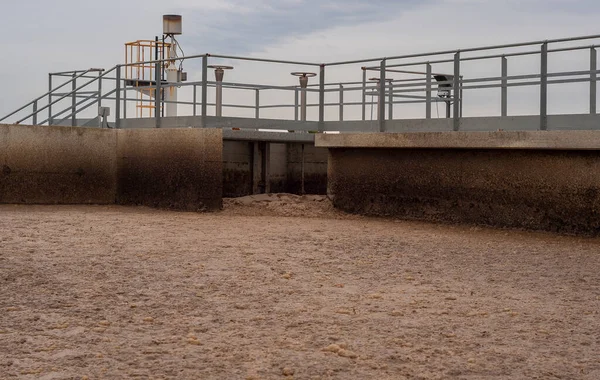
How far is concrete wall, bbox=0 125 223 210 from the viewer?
17828 mm

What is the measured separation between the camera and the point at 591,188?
44.3 ft

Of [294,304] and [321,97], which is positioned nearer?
[294,304]

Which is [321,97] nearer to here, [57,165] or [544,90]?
[57,165]

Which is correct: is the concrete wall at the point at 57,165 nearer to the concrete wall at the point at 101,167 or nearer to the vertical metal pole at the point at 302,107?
the concrete wall at the point at 101,167

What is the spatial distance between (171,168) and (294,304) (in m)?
10.7

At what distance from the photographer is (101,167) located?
1966 centimetres

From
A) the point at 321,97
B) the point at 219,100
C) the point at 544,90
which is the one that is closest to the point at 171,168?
the point at 219,100

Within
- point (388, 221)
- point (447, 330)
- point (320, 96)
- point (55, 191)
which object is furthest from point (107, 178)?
point (447, 330)

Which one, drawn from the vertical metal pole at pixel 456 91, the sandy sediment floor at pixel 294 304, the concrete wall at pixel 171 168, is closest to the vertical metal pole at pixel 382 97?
the vertical metal pole at pixel 456 91

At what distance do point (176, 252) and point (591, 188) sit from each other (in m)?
6.31

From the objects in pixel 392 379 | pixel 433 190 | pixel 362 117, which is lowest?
pixel 392 379

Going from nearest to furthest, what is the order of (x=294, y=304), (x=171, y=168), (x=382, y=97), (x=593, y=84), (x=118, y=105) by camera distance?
(x=294, y=304) < (x=593, y=84) < (x=382, y=97) < (x=171, y=168) < (x=118, y=105)

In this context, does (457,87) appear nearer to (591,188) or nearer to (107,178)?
(591,188)

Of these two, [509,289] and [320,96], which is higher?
[320,96]
